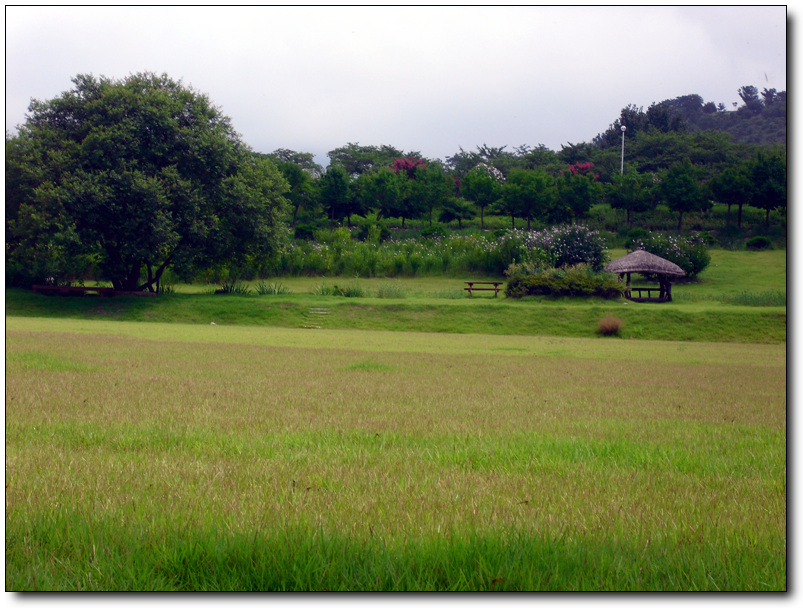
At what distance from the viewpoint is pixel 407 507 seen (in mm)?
3998

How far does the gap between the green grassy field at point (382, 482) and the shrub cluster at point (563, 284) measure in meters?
26.8

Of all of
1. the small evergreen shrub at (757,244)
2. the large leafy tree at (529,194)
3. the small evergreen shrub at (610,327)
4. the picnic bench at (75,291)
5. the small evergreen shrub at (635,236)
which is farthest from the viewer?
the large leafy tree at (529,194)

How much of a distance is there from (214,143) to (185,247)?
6752mm

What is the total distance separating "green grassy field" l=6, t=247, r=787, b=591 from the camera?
10.6ft

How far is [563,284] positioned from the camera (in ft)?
130

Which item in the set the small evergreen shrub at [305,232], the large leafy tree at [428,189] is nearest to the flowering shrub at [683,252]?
the large leafy tree at [428,189]

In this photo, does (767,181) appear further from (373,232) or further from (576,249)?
(373,232)

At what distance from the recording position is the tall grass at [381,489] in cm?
321

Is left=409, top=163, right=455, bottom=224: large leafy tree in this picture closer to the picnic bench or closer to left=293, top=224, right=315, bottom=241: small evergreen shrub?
left=293, top=224, right=315, bottom=241: small evergreen shrub

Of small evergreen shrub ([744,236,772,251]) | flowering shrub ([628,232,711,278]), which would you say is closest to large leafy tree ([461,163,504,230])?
flowering shrub ([628,232,711,278])

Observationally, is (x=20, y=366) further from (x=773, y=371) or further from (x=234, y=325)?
(x=234, y=325)

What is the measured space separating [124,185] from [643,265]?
107 ft

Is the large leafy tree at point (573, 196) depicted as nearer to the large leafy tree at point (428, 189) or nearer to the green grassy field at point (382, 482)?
the large leafy tree at point (428, 189)

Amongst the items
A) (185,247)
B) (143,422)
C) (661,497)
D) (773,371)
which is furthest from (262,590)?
(185,247)
